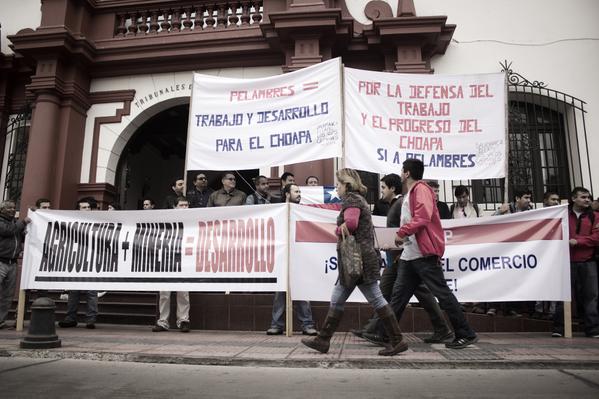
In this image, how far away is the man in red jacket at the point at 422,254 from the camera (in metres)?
5.14

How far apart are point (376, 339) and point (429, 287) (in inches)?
33.8

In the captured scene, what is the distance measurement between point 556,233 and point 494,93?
7.61 feet

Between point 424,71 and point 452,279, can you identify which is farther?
point 424,71

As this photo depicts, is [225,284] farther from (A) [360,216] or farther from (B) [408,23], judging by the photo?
(B) [408,23]

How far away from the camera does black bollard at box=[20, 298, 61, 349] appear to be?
5.49 metres

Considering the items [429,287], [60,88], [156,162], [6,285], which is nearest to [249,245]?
[429,287]

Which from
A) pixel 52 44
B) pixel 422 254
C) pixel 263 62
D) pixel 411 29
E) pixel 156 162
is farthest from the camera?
pixel 156 162

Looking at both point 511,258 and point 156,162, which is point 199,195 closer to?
point 511,258

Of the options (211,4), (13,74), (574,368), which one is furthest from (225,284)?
(13,74)

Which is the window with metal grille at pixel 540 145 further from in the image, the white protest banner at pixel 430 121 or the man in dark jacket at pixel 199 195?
the man in dark jacket at pixel 199 195

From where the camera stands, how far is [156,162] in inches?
610

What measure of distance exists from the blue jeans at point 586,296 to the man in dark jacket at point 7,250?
7628mm

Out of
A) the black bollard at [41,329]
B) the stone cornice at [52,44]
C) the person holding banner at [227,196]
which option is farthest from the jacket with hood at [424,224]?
the stone cornice at [52,44]

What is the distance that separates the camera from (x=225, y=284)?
21.8 ft
